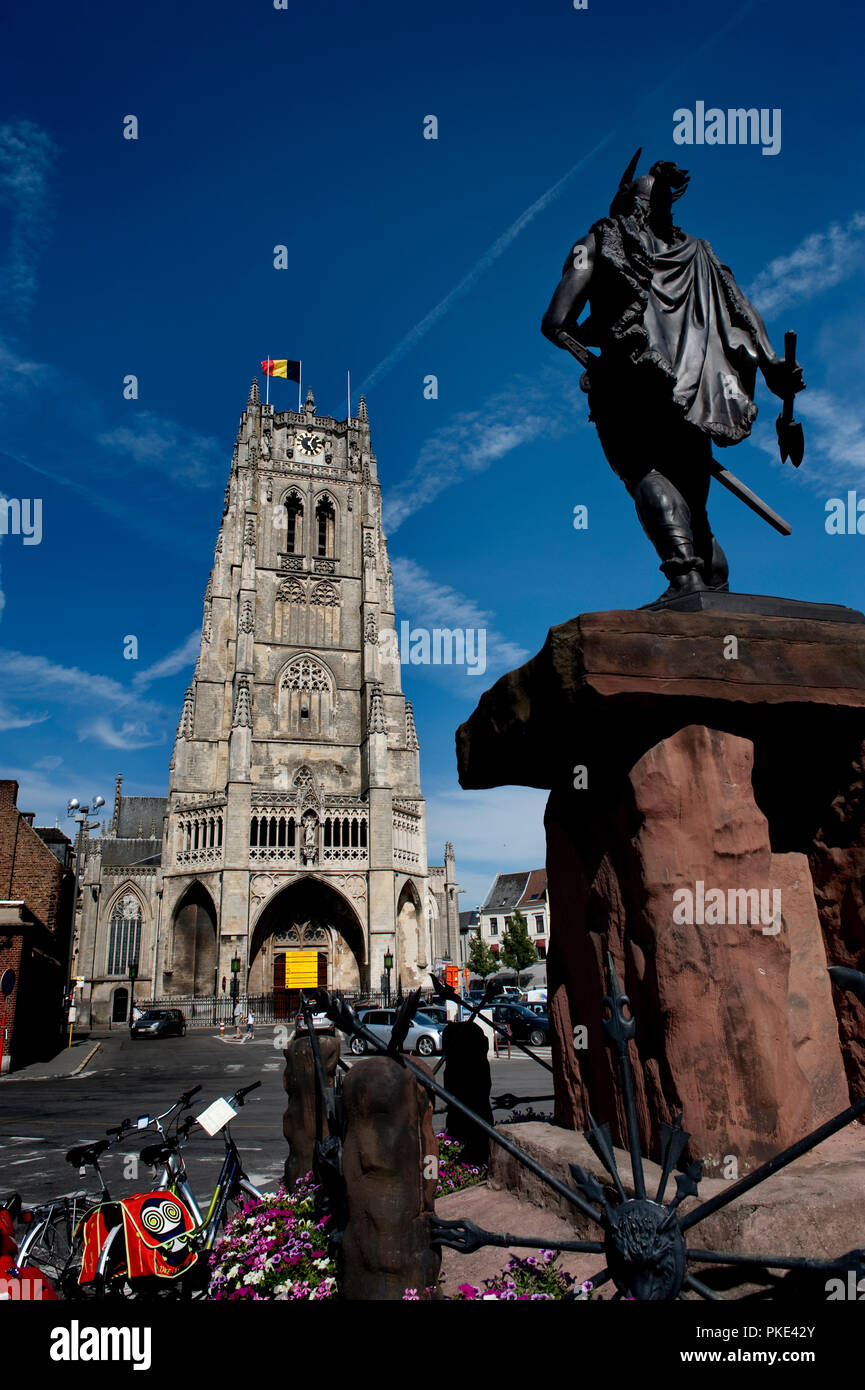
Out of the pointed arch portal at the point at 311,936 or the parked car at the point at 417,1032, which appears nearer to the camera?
the parked car at the point at 417,1032

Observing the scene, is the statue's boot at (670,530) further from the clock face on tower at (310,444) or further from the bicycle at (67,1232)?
the clock face on tower at (310,444)

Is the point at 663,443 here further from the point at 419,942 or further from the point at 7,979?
the point at 419,942

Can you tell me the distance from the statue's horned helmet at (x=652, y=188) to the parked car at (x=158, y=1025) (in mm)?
32829

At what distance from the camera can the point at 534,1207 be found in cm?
324

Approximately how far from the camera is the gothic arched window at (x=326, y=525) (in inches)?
1959

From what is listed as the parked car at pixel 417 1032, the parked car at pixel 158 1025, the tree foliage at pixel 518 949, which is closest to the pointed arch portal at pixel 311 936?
the parked car at pixel 158 1025

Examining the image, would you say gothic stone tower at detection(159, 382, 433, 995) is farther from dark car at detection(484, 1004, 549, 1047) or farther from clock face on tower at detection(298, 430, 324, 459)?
dark car at detection(484, 1004, 549, 1047)

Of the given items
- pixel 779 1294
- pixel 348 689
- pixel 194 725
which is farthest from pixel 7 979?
pixel 348 689

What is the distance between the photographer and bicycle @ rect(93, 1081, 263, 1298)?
420 cm

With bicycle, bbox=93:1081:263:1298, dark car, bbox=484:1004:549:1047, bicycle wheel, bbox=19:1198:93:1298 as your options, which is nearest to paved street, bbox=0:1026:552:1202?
bicycle, bbox=93:1081:263:1298

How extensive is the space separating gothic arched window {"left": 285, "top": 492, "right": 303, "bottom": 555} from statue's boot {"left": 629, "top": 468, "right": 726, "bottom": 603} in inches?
1808

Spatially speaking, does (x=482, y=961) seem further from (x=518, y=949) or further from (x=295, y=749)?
(x=295, y=749)

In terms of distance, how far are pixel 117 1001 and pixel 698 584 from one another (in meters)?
50.1

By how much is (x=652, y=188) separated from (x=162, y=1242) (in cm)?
613
